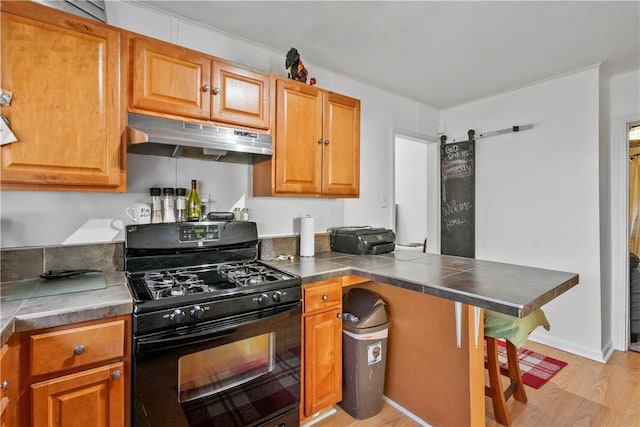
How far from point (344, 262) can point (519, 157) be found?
2.29 m

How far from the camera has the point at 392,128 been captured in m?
3.23

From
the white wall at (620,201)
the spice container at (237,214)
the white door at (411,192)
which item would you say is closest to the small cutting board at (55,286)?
the spice container at (237,214)

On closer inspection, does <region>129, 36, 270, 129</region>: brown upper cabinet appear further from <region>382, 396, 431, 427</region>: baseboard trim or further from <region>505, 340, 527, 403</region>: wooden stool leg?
<region>505, 340, 527, 403</region>: wooden stool leg

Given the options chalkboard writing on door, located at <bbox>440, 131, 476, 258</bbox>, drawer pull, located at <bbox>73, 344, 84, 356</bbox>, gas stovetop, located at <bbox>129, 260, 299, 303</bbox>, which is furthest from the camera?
chalkboard writing on door, located at <bbox>440, 131, 476, 258</bbox>

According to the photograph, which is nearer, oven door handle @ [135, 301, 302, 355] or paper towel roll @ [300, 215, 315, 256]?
oven door handle @ [135, 301, 302, 355]

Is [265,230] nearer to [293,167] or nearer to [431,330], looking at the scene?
[293,167]

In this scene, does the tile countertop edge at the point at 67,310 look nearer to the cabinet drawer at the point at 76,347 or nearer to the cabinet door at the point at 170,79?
the cabinet drawer at the point at 76,347

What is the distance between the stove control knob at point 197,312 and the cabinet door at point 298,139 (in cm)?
93

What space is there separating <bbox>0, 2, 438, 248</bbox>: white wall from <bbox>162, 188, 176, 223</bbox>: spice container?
0.39 feet

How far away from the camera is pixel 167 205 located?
1.81 metres

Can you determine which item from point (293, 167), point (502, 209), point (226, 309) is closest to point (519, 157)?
point (502, 209)

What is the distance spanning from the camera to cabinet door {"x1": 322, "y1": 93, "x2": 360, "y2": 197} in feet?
7.58

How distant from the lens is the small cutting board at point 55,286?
1277 millimetres

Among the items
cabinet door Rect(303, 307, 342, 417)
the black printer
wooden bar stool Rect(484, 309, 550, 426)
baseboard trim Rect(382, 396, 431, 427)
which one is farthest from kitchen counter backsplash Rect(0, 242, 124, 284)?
wooden bar stool Rect(484, 309, 550, 426)
